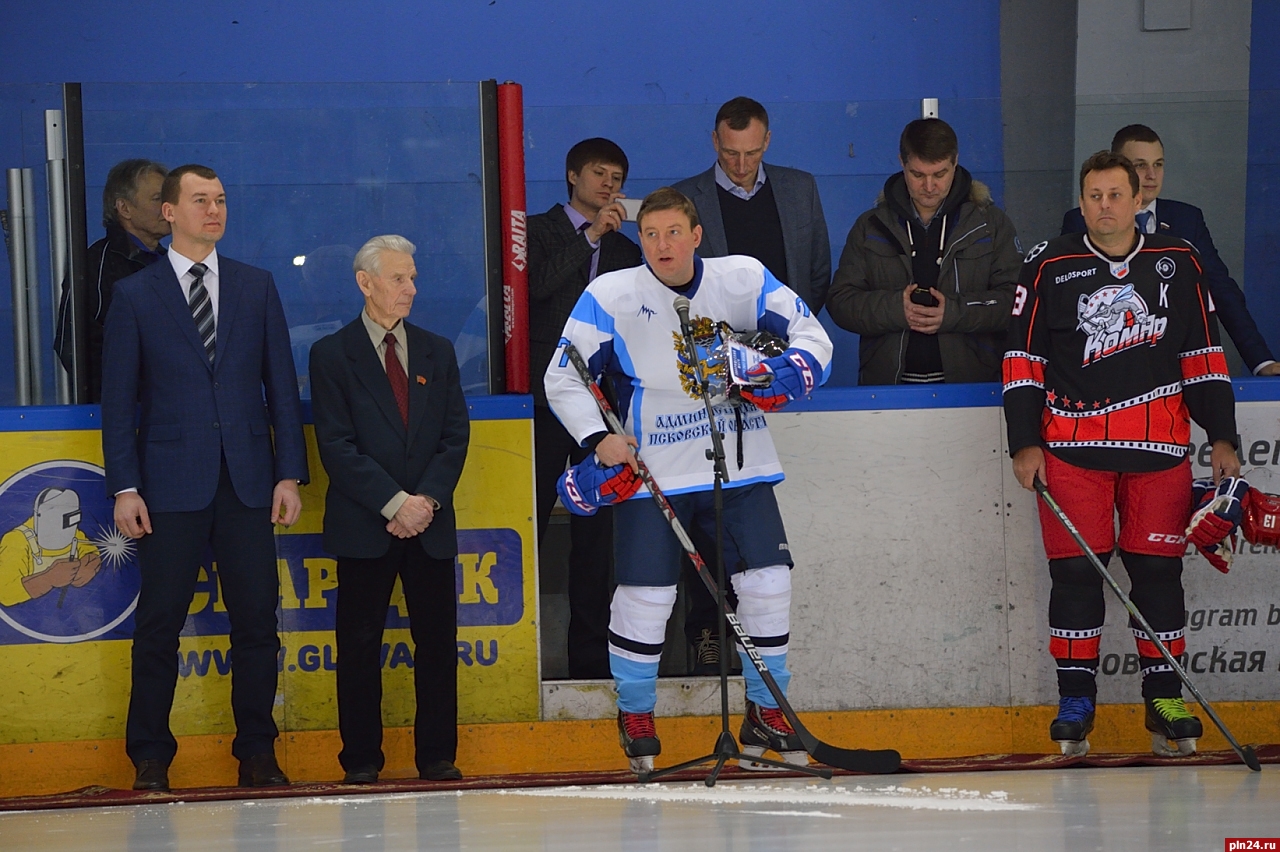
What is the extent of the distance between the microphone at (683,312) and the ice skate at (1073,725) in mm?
1457

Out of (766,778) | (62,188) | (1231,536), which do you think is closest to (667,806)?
(766,778)

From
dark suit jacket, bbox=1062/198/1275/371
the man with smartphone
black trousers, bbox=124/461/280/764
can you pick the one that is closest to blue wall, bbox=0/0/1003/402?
the man with smartphone

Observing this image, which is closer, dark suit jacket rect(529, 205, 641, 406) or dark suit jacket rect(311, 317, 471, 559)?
dark suit jacket rect(311, 317, 471, 559)

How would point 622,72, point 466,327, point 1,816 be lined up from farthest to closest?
point 622,72 < point 466,327 < point 1,816

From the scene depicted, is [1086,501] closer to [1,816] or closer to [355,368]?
[355,368]

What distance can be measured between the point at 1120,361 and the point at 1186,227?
751 mm

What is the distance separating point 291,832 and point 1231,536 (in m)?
2.53

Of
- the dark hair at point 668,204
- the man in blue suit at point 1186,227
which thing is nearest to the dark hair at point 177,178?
the dark hair at point 668,204

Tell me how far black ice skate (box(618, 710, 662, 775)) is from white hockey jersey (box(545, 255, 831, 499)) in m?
0.57

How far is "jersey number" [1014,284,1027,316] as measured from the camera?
420cm

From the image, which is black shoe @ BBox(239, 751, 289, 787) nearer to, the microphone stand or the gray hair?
the microphone stand

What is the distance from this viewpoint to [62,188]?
418 cm

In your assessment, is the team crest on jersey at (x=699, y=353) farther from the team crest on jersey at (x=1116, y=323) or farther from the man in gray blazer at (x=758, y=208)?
the team crest on jersey at (x=1116, y=323)

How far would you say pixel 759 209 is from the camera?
4711 mm
